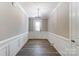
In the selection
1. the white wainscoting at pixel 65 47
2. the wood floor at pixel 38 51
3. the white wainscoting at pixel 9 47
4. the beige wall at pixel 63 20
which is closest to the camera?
the white wainscoting at pixel 9 47

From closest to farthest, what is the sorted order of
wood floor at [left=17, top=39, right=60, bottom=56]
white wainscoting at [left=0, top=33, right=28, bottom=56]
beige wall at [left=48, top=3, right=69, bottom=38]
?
white wainscoting at [left=0, top=33, right=28, bottom=56]
beige wall at [left=48, top=3, right=69, bottom=38]
wood floor at [left=17, top=39, right=60, bottom=56]

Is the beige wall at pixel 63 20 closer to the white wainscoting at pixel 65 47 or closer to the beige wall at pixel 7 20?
the white wainscoting at pixel 65 47

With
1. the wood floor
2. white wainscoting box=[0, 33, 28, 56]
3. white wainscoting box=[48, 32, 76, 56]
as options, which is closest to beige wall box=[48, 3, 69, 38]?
white wainscoting box=[48, 32, 76, 56]

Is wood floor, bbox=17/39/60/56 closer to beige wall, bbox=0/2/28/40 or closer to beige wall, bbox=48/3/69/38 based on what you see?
beige wall, bbox=48/3/69/38

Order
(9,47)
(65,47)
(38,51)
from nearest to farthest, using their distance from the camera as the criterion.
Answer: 1. (9,47)
2. (65,47)
3. (38,51)

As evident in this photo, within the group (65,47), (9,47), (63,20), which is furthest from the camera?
(63,20)

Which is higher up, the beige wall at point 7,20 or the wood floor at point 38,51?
the beige wall at point 7,20

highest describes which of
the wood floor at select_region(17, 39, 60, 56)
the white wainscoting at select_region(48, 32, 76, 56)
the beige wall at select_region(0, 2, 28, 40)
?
the beige wall at select_region(0, 2, 28, 40)

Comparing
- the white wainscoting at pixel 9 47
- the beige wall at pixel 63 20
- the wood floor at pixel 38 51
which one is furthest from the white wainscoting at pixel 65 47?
the white wainscoting at pixel 9 47

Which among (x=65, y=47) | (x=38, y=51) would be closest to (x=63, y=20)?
(x=65, y=47)

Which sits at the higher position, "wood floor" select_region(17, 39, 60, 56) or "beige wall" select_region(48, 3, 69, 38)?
"beige wall" select_region(48, 3, 69, 38)

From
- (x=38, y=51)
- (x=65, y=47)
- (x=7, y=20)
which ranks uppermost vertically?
(x=7, y=20)

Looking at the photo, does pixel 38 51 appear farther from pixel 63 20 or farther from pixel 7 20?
pixel 7 20

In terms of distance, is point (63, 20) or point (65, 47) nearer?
point (65, 47)
